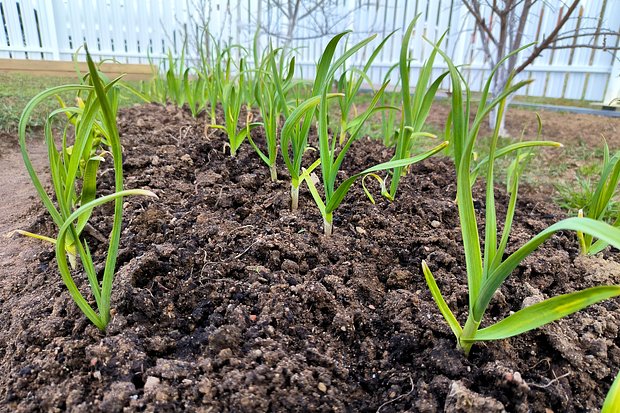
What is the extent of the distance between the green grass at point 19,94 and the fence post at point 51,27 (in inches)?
90.9

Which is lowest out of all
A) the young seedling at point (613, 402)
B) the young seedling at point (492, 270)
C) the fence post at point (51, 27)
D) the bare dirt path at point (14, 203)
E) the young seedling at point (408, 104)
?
the bare dirt path at point (14, 203)

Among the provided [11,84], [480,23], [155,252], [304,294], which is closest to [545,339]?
[304,294]

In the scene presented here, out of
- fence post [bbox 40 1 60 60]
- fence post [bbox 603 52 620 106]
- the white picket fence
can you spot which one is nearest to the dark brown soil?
the white picket fence

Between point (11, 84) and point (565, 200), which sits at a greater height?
point (11, 84)

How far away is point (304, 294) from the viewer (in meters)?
0.83

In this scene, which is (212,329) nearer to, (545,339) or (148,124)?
(545,339)

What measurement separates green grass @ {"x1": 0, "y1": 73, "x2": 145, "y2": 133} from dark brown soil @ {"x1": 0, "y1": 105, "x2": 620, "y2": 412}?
1.18 m

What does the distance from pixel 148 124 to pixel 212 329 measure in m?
1.65

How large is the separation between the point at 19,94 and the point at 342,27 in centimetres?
619

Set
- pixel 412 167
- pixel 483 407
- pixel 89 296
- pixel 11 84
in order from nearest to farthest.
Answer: pixel 483 407
pixel 89 296
pixel 412 167
pixel 11 84

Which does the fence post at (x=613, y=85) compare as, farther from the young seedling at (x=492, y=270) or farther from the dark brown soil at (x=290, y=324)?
Result: the young seedling at (x=492, y=270)

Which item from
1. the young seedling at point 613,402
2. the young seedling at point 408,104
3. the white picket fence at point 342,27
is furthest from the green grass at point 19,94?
the young seedling at point 613,402

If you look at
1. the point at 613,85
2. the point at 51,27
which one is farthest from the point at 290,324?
the point at 613,85

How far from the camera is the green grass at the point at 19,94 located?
6.64 ft
